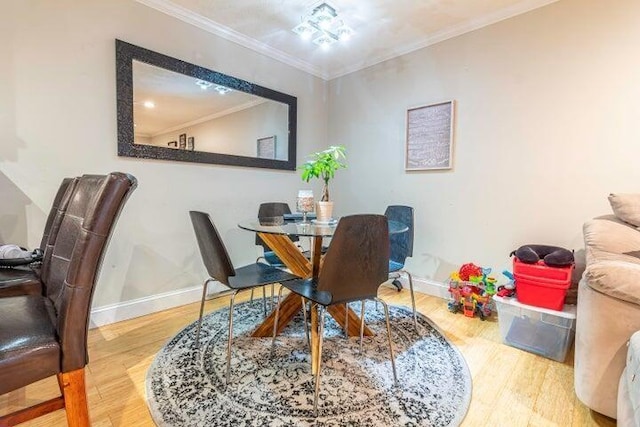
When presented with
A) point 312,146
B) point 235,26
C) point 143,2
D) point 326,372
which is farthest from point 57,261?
point 312,146

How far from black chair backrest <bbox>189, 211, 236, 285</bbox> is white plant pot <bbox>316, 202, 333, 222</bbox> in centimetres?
69

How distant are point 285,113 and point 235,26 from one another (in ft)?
2.96

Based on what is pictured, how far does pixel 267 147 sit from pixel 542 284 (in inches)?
99.3

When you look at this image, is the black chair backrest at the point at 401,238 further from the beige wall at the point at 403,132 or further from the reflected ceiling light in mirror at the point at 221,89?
the reflected ceiling light in mirror at the point at 221,89

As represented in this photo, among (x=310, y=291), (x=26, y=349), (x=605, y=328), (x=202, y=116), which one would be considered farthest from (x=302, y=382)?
(x=202, y=116)

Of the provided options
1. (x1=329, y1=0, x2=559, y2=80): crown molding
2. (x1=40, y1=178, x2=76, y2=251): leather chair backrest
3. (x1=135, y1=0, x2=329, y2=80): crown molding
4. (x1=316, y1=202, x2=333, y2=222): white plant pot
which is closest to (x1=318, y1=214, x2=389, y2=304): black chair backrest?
(x1=316, y1=202, x2=333, y2=222): white plant pot

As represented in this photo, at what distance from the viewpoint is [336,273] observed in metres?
1.39

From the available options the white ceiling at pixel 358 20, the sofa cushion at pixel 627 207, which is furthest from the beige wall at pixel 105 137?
the sofa cushion at pixel 627 207

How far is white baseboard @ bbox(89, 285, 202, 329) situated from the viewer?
86.7 inches

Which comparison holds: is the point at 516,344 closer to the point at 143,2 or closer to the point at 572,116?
the point at 572,116

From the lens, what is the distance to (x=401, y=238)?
2406 millimetres

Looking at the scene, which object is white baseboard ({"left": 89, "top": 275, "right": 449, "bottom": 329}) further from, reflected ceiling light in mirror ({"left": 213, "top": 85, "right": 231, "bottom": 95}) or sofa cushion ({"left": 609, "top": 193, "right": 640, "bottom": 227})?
reflected ceiling light in mirror ({"left": 213, "top": 85, "right": 231, "bottom": 95})

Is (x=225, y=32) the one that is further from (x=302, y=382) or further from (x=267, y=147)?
(x=302, y=382)

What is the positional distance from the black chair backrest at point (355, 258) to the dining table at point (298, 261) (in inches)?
9.1
